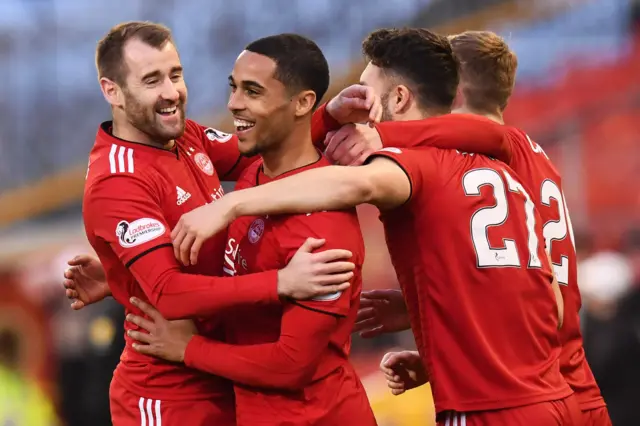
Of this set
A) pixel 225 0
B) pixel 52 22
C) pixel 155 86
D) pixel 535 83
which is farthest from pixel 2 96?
pixel 155 86

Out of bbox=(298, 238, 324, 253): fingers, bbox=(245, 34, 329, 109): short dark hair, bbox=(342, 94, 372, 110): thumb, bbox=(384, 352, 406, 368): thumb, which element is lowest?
bbox=(384, 352, 406, 368): thumb

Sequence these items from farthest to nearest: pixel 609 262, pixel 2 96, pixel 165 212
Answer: pixel 2 96 < pixel 609 262 < pixel 165 212

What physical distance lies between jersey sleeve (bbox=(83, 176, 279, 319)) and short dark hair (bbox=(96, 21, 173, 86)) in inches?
19.5

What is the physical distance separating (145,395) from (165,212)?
0.66m

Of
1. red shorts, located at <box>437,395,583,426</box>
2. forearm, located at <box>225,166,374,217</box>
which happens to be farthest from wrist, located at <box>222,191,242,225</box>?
red shorts, located at <box>437,395,583,426</box>

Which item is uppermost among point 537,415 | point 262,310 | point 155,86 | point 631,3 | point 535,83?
point 631,3

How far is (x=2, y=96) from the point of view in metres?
7.94

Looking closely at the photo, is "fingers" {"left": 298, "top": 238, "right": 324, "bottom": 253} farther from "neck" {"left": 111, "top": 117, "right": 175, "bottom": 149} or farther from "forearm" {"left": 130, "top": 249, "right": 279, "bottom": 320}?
"neck" {"left": 111, "top": 117, "right": 175, "bottom": 149}

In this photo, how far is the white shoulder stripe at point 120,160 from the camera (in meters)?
3.18

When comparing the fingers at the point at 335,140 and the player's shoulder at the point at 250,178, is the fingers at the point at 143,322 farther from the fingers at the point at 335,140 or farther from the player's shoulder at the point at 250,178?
the fingers at the point at 335,140

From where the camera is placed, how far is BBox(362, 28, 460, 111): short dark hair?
3.26 metres

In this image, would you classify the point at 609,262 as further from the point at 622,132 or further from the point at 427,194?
the point at 427,194

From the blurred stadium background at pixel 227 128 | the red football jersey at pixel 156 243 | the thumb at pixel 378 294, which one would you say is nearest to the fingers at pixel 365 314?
the thumb at pixel 378 294

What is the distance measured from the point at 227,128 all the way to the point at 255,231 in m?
4.96
